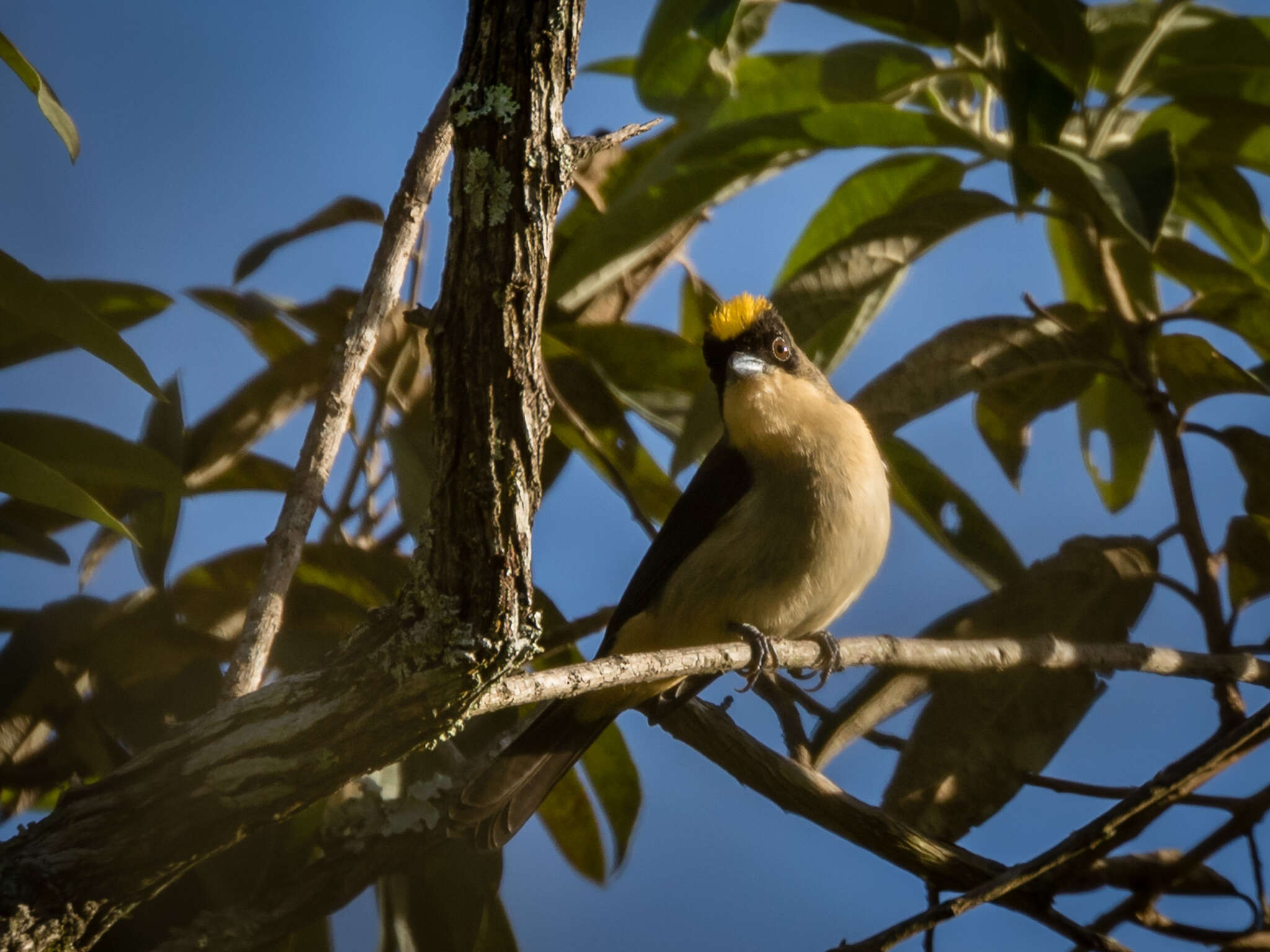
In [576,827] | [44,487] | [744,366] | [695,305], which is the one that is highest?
[695,305]

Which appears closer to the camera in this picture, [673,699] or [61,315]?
[61,315]

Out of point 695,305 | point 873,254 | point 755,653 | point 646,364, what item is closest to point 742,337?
point 646,364

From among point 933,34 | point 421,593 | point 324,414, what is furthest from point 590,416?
point 421,593

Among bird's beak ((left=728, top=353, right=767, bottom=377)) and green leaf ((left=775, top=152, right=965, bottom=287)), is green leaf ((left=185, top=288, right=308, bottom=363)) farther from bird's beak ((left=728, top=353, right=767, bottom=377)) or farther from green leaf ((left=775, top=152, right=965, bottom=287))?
green leaf ((left=775, top=152, right=965, bottom=287))

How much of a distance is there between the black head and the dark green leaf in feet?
3.77

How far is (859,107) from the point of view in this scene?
7.96 ft

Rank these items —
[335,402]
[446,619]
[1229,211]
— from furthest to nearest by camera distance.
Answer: [1229,211] < [335,402] < [446,619]

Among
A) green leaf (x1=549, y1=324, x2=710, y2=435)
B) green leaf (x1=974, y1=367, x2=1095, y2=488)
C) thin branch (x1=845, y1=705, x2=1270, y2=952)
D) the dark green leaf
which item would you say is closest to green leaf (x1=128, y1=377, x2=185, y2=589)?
the dark green leaf

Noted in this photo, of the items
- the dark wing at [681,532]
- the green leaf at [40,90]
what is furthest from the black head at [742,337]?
the green leaf at [40,90]

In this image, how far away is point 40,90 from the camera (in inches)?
63.0

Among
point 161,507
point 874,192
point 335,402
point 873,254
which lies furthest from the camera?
point 874,192

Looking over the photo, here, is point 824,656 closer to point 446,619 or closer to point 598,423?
point 598,423

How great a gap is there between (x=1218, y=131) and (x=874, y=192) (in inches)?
31.8

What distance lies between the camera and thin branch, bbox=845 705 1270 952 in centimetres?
172
